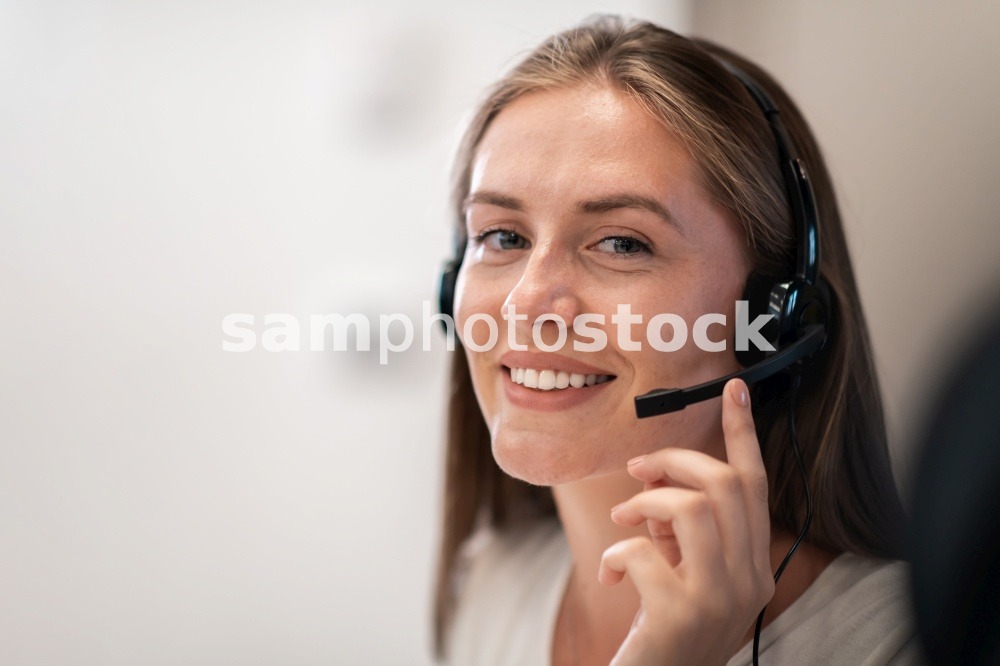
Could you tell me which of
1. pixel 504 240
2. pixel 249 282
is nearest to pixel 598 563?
pixel 504 240

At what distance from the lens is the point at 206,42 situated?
1299 mm

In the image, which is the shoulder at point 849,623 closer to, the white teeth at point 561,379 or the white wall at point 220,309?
the white teeth at point 561,379

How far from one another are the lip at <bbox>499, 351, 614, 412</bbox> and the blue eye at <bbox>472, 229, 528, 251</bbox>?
0.47 ft

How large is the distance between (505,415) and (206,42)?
3.05 ft

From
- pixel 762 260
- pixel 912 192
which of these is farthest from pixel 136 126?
pixel 912 192

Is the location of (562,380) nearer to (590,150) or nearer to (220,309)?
(590,150)

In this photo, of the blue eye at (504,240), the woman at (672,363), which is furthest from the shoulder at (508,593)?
the blue eye at (504,240)

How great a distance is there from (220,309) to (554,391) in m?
0.80

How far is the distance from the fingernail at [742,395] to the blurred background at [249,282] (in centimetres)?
43

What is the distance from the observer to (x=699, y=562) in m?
0.67

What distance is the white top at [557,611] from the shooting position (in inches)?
30.8

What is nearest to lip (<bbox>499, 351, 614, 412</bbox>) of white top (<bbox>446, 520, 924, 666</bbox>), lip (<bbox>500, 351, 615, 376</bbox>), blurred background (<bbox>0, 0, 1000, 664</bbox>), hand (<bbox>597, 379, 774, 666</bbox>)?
lip (<bbox>500, 351, 615, 376</bbox>)

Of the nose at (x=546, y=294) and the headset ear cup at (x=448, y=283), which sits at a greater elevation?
the nose at (x=546, y=294)

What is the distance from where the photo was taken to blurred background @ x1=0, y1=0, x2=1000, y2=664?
120 centimetres
